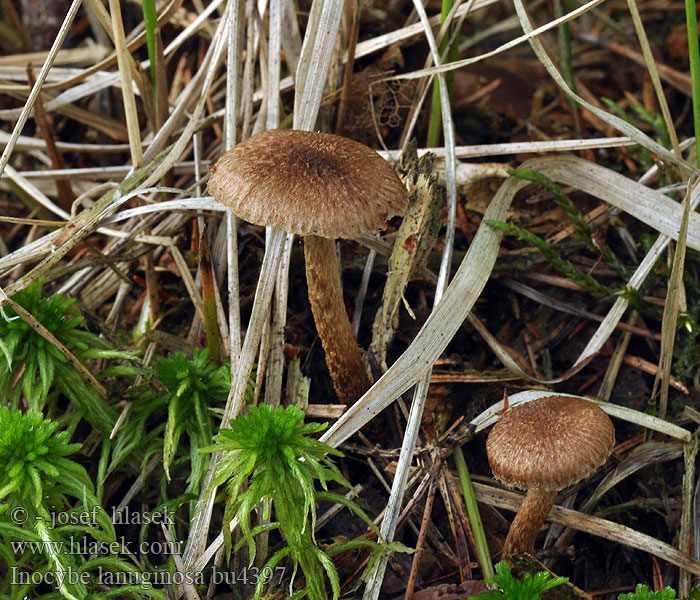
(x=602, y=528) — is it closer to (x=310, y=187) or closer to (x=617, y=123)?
(x=617, y=123)

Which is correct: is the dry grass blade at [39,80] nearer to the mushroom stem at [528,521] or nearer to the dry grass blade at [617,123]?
the dry grass blade at [617,123]

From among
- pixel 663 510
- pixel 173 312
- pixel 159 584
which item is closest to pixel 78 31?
pixel 173 312

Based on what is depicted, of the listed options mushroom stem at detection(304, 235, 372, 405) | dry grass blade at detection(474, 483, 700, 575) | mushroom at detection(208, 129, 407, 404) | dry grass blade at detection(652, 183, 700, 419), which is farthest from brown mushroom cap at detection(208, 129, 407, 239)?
dry grass blade at detection(474, 483, 700, 575)

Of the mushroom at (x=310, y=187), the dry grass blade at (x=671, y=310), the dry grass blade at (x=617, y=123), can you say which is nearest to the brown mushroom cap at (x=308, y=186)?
the mushroom at (x=310, y=187)

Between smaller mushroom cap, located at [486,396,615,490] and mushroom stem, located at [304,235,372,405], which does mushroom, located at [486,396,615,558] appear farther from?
mushroom stem, located at [304,235,372,405]

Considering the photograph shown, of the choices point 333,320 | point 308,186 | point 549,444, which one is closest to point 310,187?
point 308,186

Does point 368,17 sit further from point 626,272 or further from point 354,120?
point 626,272
